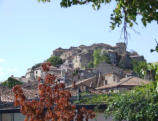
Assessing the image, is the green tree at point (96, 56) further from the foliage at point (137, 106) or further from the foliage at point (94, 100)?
the foliage at point (137, 106)

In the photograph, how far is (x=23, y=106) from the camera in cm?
892

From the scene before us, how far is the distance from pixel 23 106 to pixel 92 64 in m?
105

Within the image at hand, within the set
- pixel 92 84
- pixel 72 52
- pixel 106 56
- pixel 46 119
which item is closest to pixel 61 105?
pixel 46 119

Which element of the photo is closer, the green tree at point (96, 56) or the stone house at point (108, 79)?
the stone house at point (108, 79)

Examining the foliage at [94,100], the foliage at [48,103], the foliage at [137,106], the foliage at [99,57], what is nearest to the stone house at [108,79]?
the foliage at [94,100]

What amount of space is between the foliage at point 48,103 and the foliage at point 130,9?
3431 mm

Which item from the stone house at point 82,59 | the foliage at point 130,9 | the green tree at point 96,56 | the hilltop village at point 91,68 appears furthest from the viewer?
the stone house at point 82,59

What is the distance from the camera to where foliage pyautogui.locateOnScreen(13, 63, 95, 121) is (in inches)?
351

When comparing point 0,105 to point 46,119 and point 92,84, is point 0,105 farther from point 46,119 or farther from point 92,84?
point 92,84

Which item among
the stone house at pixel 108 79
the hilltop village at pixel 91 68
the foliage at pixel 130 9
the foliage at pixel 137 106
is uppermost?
the hilltop village at pixel 91 68

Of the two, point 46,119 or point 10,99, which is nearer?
point 46,119

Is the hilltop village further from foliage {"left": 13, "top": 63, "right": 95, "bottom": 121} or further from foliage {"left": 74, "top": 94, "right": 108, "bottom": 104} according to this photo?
foliage {"left": 13, "top": 63, "right": 95, "bottom": 121}

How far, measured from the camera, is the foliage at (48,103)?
29.2ft

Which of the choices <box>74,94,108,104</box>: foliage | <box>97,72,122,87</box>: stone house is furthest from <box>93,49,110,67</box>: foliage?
<box>74,94,108,104</box>: foliage
